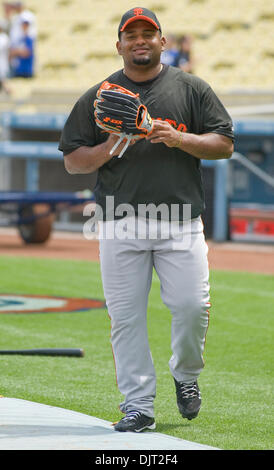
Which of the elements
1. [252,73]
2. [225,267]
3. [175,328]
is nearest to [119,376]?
[175,328]

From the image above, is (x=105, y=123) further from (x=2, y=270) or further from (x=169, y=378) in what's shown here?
(x=2, y=270)

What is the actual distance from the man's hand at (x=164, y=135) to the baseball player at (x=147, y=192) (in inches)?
4.6

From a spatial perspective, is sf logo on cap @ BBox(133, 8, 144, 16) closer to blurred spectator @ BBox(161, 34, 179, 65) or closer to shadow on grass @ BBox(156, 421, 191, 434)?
shadow on grass @ BBox(156, 421, 191, 434)

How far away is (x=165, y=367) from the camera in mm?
6074

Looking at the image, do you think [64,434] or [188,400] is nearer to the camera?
[64,434]

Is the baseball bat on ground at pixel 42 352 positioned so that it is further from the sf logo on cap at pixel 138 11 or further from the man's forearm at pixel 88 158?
the sf logo on cap at pixel 138 11

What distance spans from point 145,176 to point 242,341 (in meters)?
3.14

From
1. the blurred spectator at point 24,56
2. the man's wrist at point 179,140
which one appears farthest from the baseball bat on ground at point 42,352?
the blurred spectator at point 24,56

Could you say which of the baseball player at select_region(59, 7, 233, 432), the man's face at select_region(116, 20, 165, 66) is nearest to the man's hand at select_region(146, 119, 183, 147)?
the baseball player at select_region(59, 7, 233, 432)

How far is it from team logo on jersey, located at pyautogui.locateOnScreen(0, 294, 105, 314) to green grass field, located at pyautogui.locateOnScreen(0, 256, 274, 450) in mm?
282

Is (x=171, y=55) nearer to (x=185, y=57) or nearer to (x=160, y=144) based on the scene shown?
(x=185, y=57)

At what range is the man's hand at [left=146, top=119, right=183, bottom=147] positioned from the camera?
401 centimetres

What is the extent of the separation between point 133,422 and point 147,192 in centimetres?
106

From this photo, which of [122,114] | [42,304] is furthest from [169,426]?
[42,304]
